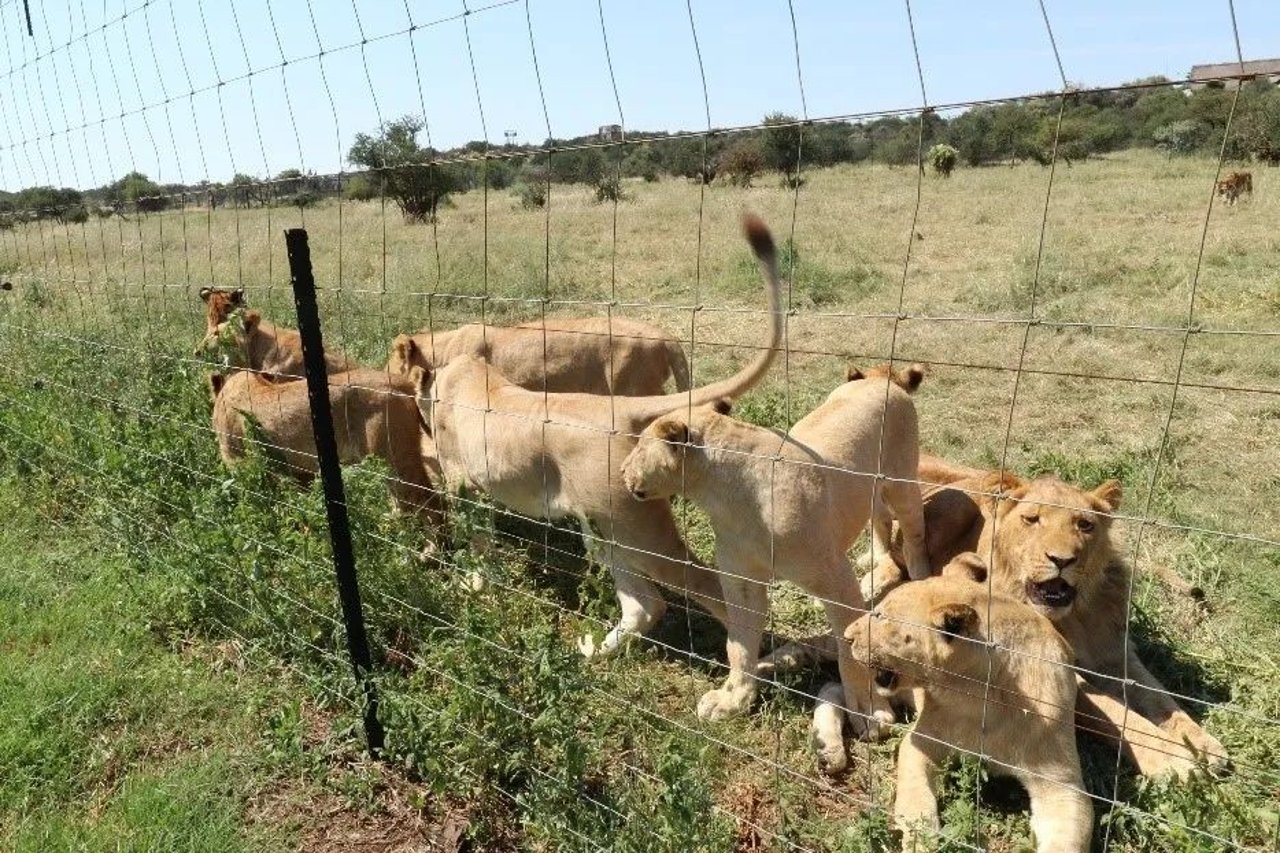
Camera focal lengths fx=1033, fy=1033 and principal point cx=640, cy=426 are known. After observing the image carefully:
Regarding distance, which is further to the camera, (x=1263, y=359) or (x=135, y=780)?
(x=1263, y=359)

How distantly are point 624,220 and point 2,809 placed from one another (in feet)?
82.0

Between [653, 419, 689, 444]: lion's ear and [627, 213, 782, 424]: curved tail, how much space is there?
100mm

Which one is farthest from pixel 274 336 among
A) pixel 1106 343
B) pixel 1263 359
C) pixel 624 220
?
pixel 624 220

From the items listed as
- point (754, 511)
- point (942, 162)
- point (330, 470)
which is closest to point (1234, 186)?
point (942, 162)

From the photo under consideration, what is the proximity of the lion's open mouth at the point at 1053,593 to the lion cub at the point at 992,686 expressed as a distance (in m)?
0.55

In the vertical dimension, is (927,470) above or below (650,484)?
below

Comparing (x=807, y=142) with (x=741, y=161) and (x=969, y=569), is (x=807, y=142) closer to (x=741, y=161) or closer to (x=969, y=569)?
(x=969, y=569)

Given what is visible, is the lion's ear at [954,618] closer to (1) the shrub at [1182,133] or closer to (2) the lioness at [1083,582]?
(2) the lioness at [1083,582]

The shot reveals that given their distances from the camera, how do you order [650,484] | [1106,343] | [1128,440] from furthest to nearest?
1. [1106,343]
2. [1128,440]
3. [650,484]

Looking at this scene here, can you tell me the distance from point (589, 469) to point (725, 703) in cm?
129

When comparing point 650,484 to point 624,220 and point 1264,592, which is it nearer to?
point 1264,592

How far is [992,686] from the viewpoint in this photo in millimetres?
3193

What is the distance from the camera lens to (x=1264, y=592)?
15.9 feet

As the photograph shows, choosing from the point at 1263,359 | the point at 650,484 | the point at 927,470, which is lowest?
the point at 1263,359
